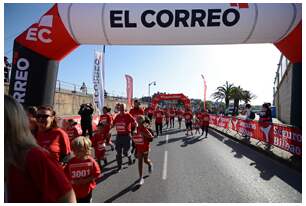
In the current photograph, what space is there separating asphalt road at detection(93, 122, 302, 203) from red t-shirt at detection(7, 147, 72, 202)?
3640mm

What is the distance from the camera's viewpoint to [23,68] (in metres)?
6.09

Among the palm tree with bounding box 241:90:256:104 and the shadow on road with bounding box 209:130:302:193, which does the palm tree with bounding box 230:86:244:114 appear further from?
the shadow on road with bounding box 209:130:302:193

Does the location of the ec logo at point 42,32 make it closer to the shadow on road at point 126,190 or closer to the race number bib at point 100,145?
the race number bib at point 100,145

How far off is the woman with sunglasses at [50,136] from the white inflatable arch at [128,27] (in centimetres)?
214

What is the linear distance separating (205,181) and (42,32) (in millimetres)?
5161

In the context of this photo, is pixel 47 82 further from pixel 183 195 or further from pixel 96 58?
pixel 96 58

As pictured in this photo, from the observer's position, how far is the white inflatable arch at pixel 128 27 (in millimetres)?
6109

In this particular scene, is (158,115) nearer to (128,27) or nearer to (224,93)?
(128,27)

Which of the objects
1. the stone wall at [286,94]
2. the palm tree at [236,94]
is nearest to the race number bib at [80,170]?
the stone wall at [286,94]

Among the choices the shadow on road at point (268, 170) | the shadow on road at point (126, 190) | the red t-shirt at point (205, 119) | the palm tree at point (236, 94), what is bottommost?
the shadow on road at point (126, 190)

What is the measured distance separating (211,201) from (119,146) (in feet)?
11.2

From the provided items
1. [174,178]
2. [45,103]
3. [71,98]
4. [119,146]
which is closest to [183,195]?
[174,178]

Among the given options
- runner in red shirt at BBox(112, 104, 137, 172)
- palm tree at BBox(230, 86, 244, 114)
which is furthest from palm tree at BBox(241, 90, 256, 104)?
runner in red shirt at BBox(112, 104, 137, 172)

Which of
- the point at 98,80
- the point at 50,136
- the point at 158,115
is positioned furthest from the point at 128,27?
the point at 158,115
